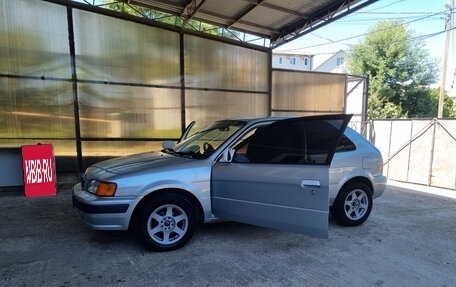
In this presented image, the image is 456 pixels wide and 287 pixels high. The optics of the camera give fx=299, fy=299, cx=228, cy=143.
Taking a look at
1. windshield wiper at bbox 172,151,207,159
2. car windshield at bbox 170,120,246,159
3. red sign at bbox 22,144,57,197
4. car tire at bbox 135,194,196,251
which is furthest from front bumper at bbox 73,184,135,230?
red sign at bbox 22,144,57,197

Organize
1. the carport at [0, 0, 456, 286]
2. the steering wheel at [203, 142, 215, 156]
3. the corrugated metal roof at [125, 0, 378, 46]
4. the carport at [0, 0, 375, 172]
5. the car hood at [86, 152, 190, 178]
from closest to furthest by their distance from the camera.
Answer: the carport at [0, 0, 456, 286] → the car hood at [86, 152, 190, 178] → the steering wheel at [203, 142, 215, 156] → the carport at [0, 0, 375, 172] → the corrugated metal roof at [125, 0, 378, 46]

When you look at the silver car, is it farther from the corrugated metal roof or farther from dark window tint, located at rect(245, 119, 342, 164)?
the corrugated metal roof

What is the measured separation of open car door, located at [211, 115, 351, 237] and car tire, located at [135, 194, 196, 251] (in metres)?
0.38

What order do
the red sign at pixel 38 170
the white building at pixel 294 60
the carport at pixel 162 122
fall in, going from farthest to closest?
the white building at pixel 294 60, the red sign at pixel 38 170, the carport at pixel 162 122

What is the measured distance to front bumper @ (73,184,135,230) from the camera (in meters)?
3.29

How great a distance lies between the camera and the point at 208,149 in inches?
155

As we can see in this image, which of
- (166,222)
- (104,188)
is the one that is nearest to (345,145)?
(166,222)

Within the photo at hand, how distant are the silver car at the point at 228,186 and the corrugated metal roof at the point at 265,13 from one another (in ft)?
17.6

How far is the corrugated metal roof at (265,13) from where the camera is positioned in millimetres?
7809

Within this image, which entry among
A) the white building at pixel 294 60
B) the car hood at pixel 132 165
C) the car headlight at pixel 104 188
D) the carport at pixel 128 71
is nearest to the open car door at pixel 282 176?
the car hood at pixel 132 165

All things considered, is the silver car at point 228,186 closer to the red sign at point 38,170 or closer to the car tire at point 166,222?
the car tire at point 166,222

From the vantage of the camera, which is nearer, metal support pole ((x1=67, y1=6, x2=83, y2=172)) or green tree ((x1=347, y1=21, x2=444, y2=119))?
metal support pole ((x1=67, y1=6, x2=83, y2=172))

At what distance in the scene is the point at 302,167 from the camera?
131 inches

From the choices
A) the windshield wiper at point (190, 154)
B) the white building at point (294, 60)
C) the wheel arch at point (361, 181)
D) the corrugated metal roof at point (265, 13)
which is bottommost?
the wheel arch at point (361, 181)
